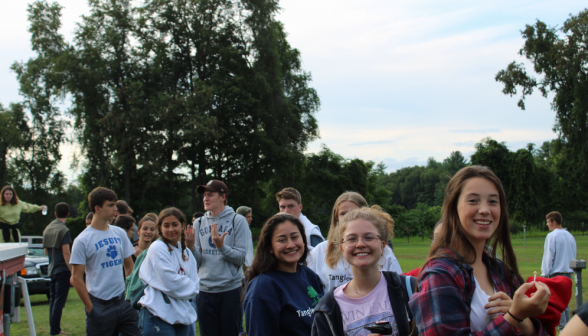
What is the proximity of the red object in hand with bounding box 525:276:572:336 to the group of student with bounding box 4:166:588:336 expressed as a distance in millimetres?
30

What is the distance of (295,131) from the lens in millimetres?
41438

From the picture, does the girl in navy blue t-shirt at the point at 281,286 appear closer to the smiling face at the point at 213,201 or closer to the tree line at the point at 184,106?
the smiling face at the point at 213,201

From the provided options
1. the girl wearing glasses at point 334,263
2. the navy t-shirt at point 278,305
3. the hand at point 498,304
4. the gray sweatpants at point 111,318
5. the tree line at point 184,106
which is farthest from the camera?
the tree line at point 184,106

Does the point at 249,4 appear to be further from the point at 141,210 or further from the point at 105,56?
the point at 141,210

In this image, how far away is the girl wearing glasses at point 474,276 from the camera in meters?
1.88

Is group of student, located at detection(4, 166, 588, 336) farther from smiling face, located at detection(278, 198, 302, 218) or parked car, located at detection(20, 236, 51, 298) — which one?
parked car, located at detection(20, 236, 51, 298)

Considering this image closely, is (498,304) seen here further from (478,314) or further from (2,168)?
(2,168)

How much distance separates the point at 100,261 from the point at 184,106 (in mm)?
29943

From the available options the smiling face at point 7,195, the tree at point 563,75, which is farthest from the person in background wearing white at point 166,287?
the tree at point 563,75

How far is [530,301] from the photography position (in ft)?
6.00

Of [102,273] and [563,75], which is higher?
[563,75]

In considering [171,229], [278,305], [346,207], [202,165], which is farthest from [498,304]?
[202,165]

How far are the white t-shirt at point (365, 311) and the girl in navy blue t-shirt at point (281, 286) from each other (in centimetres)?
59

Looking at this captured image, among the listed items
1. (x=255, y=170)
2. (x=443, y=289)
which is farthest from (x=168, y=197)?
(x=443, y=289)
